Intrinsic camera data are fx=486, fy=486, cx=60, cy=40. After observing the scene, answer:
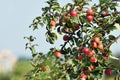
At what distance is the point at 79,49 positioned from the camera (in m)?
3.70

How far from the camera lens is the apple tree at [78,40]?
362cm

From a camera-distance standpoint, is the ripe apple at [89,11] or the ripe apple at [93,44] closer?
the ripe apple at [93,44]

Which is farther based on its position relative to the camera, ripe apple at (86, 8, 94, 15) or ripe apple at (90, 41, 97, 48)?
ripe apple at (86, 8, 94, 15)

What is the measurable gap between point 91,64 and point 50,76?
344mm

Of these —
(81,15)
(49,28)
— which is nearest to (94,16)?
(81,15)

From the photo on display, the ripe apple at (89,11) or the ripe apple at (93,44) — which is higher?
the ripe apple at (89,11)

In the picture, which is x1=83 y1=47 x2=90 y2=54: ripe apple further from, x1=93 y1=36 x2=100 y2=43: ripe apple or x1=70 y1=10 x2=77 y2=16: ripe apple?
x1=70 y1=10 x2=77 y2=16: ripe apple

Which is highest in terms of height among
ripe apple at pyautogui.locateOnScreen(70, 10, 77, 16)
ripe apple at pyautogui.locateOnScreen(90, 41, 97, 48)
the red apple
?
ripe apple at pyautogui.locateOnScreen(70, 10, 77, 16)

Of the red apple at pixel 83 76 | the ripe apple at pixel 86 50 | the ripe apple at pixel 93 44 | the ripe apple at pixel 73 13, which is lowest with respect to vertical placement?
the red apple at pixel 83 76

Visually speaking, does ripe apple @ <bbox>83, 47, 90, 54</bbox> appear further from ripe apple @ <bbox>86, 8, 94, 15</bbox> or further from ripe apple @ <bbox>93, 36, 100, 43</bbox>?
ripe apple @ <bbox>86, 8, 94, 15</bbox>

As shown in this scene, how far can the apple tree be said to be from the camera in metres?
3.62

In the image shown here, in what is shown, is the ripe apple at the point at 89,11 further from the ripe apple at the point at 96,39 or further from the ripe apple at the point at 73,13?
the ripe apple at the point at 96,39

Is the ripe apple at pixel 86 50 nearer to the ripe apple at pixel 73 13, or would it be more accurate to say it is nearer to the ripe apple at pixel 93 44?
the ripe apple at pixel 93 44

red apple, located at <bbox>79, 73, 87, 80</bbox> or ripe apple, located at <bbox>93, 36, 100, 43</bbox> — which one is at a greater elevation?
ripe apple, located at <bbox>93, 36, 100, 43</bbox>
